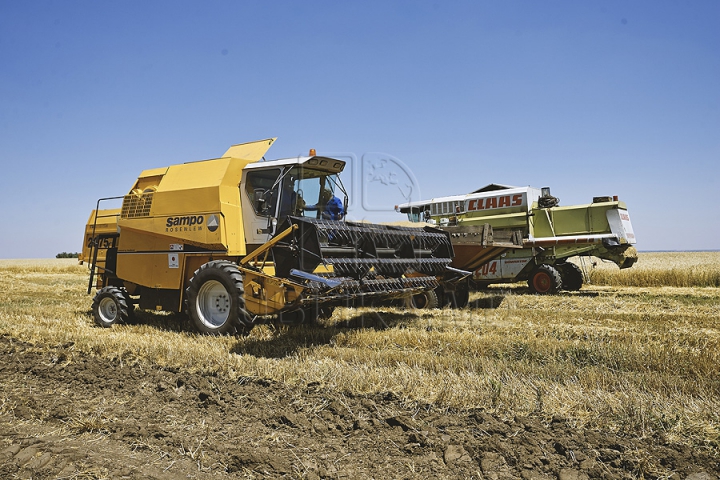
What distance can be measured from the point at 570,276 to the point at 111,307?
10350mm

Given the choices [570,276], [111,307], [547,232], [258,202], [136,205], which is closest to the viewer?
[258,202]

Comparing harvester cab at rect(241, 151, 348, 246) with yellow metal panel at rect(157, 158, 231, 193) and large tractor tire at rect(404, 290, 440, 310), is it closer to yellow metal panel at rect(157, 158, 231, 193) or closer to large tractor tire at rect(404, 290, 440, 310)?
yellow metal panel at rect(157, 158, 231, 193)

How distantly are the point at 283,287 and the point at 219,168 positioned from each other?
2.48 m

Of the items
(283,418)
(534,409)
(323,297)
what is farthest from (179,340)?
(534,409)

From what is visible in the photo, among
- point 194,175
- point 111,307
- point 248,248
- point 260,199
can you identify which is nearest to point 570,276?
point 248,248

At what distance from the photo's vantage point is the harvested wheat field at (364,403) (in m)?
3.01

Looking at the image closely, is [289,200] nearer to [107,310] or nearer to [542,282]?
[107,310]

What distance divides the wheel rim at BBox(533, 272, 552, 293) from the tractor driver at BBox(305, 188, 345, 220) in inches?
265

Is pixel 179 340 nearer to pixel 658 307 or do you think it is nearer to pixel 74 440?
pixel 74 440

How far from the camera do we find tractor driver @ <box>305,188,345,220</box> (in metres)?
7.57

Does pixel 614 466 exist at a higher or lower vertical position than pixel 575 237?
lower

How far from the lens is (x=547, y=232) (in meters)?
12.9

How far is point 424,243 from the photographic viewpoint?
7578mm

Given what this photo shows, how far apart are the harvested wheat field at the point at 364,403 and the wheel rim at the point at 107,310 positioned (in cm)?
117
